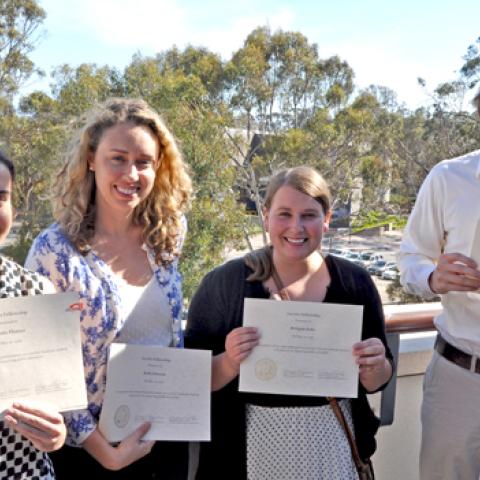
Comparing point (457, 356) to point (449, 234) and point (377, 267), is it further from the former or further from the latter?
point (377, 267)

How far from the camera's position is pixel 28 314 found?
1431mm

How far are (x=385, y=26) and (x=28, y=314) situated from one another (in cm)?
1770

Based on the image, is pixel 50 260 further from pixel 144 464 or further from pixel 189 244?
pixel 189 244

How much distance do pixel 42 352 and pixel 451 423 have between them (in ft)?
4.92

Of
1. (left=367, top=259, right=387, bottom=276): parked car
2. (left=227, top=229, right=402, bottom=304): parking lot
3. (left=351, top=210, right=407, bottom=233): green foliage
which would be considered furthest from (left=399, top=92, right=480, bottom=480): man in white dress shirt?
(left=227, top=229, right=402, bottom=304): parking lot

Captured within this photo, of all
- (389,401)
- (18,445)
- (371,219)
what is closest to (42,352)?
(18,445)

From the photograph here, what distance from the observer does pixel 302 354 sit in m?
1.77

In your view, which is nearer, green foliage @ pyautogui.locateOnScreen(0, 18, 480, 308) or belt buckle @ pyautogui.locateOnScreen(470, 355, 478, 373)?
belt buckle @ pyautogui.locateOnScreen(470, 355, 478, 373)

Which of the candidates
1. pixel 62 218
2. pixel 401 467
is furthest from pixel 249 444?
pixel 401 467

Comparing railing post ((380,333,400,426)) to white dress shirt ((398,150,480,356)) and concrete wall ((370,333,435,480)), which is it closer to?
concrete wall ((370,333,435,480))

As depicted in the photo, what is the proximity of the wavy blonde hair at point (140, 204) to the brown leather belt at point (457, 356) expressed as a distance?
1072 mm

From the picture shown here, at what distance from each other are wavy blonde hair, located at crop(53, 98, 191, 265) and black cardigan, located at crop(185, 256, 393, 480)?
0.65 feet

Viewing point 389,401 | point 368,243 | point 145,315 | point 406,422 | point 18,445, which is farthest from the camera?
point 368,243

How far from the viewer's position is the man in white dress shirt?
2.08m
